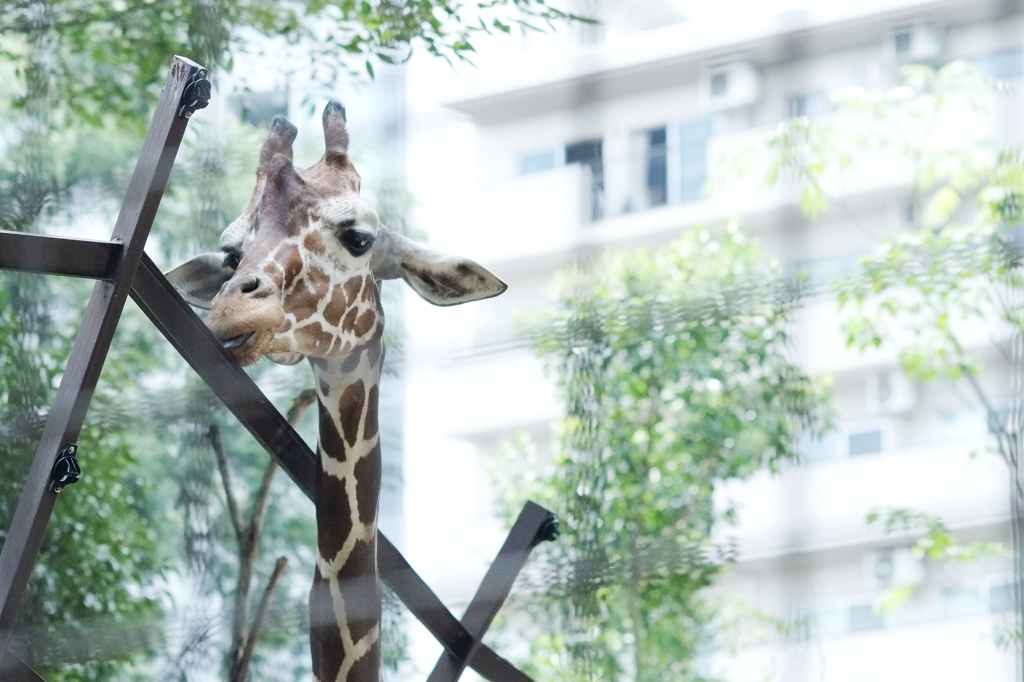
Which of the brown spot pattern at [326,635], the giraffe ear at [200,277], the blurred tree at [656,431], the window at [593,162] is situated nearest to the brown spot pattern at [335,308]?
the giraffe ear at [200,277]

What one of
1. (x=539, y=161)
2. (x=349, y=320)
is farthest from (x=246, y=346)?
(x=539, y=161)

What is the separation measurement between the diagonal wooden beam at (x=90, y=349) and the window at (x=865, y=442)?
1.30 m

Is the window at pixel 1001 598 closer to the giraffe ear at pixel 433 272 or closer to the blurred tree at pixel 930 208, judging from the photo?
the blurred tree at pixel 930 208

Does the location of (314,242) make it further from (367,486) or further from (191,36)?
(191,36)

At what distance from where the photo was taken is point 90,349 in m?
0.98

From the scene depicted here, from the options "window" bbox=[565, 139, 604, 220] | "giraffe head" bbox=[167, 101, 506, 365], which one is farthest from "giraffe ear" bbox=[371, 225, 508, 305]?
"window" bbox=[565, 139, 604, 220]

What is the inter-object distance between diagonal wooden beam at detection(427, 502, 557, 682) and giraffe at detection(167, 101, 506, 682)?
7 centimetres

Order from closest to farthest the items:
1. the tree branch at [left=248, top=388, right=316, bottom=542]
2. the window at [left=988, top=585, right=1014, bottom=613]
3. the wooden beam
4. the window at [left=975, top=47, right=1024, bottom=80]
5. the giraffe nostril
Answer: the wooden beam → the giraffe nostril → the tree branch at [left=248, top=388, right=316, bottom=542] → the window at [left=988, top=585, right=1014, bottom=613] → the window at [left=975, top=47, right=1024, bottom=80]

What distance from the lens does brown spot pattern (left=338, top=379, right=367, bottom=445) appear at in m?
1.15

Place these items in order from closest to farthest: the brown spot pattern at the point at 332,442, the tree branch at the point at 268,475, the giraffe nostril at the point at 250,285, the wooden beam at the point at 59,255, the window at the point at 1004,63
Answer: the wooden beam at the point at 59,255
the giraffe nostril at the point at 250,285
the brown spot pattern at the point at 332,442
the tree branch at the point at 268,475
the window at the point at 1004,63

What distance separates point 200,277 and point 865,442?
1.17m

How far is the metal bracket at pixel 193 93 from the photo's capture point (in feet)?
3.25

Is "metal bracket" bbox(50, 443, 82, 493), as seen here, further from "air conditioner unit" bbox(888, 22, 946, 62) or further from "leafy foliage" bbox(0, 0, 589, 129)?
"air conditioner unit" bbox(888, 22, 946, 62)

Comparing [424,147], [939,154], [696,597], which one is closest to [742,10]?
[939,154]
